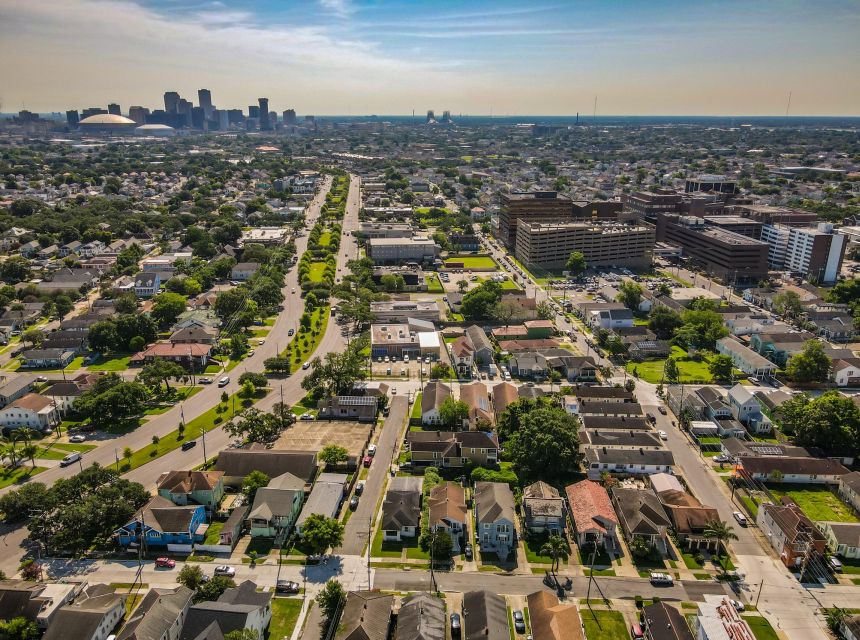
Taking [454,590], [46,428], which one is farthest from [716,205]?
[46,428]

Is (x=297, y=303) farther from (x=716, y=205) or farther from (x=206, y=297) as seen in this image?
(x=716, y=205)

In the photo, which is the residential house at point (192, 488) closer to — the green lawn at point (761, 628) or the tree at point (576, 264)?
the green lawn at point (761, 628)

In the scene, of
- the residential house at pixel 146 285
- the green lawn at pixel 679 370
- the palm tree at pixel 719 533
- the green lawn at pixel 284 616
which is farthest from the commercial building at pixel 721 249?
the residential house at pixel 146 285

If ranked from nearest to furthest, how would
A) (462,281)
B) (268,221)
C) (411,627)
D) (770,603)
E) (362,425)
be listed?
1. (411,627)
2. (770,603)
3. (362,425)
4. (462,281)
5. (268,221)

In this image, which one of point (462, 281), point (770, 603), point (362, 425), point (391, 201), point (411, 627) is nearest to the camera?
point (411, 627)

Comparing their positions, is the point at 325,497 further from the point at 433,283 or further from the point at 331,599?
the point at 433,283

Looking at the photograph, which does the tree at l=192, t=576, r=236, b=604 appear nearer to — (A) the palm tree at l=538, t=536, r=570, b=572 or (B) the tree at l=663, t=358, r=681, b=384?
(A) the palm tree at l=538, t=536, r=570, b=572

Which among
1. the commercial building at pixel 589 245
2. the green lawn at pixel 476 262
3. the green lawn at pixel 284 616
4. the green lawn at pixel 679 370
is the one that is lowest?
the green lawn at pixel 284 616
